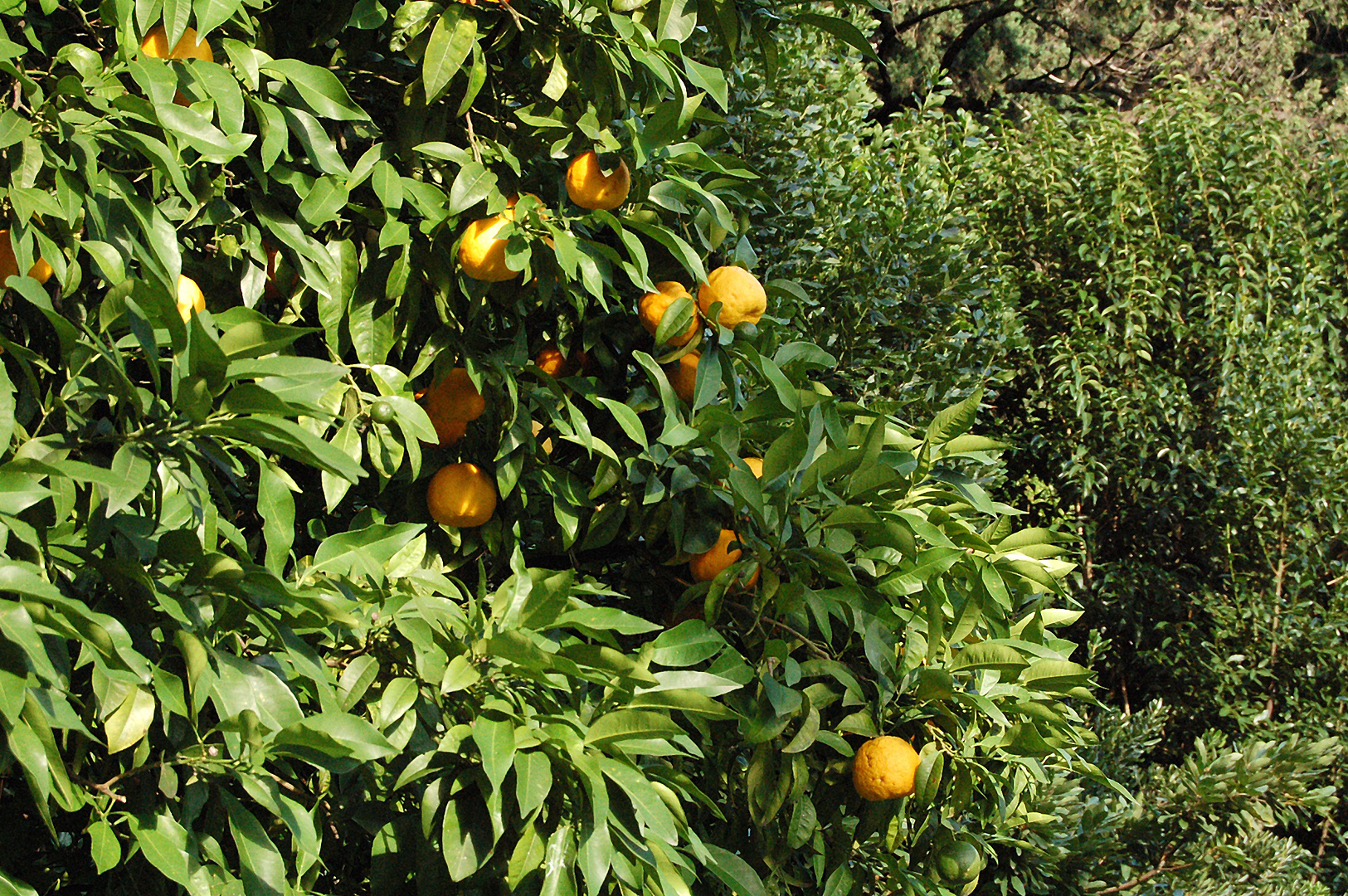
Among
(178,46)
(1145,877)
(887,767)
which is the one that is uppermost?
(178,46)

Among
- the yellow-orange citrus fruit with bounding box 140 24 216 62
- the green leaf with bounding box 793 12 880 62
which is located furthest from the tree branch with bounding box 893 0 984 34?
the yellow-orange citrus fruit with bounding box 140 24 216 62

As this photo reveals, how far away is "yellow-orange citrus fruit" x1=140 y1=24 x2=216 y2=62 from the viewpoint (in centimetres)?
108

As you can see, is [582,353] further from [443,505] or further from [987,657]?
[987,657]

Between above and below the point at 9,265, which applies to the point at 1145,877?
below

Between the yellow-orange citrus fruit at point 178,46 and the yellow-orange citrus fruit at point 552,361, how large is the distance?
495 mm

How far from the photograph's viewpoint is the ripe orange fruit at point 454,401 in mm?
1317

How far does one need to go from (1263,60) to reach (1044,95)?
175 centimetres

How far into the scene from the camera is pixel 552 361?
4.62 feet

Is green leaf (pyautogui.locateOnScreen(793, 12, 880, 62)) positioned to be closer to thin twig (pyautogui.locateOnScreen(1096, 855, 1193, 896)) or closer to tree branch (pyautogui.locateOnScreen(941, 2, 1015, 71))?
thin twig (pyautogui.locateOnScreen(1096, 855, 1193, 896))

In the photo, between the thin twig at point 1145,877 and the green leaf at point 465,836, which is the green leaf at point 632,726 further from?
the thin twig at point 1145,877

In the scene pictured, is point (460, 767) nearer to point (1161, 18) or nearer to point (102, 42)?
point (102, 42)

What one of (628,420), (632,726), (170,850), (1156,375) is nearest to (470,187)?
(628,420)

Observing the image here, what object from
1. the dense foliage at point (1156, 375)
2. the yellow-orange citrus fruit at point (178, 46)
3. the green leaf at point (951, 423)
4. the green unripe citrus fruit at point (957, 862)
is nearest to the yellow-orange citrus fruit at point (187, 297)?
the yellow-orange citrus fruit at point (178, 46)

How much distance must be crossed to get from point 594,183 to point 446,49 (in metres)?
0.21
